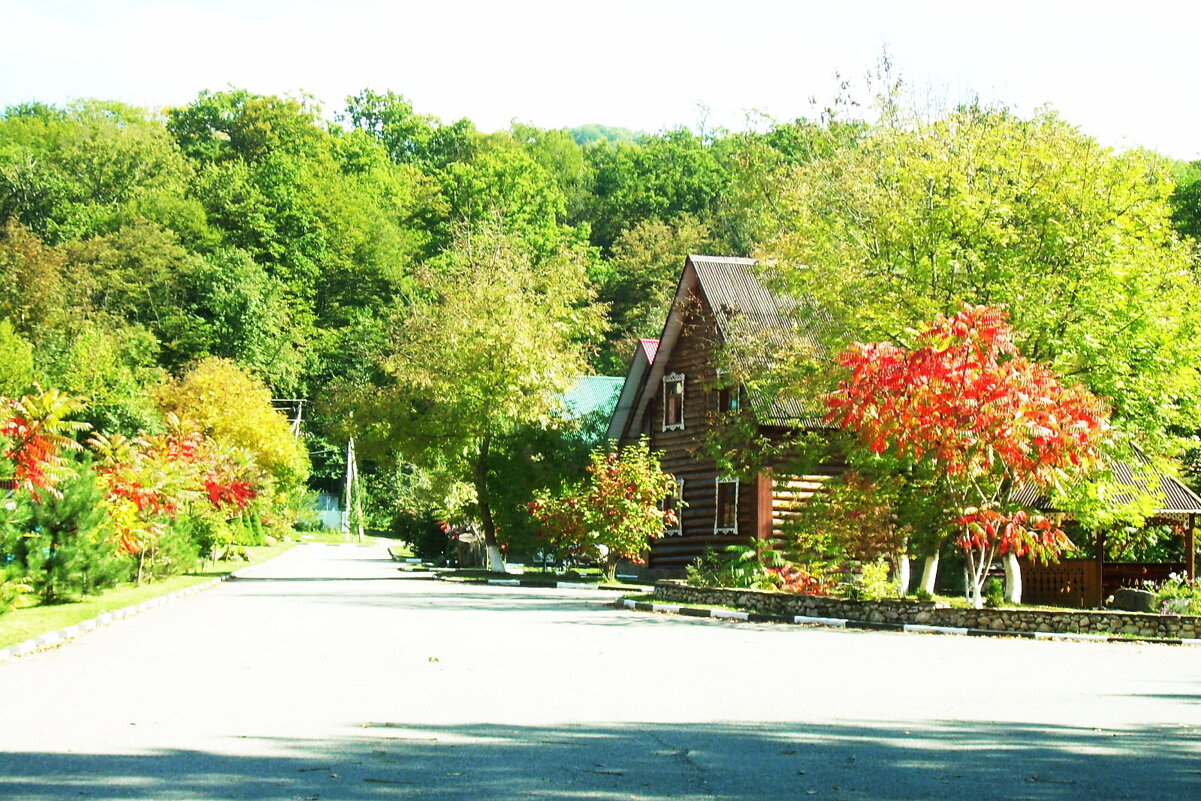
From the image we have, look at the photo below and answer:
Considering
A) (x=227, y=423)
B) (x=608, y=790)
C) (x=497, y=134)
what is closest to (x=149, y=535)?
(x=608, y=790)

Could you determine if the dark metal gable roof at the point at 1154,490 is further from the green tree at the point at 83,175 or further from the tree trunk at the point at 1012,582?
the green tree at the point at 83,175

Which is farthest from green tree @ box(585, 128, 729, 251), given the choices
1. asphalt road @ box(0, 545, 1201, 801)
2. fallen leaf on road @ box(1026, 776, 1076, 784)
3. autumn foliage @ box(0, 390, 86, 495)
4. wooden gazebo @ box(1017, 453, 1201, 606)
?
fallen leaf on road @ box(1026, 776, 1076, 784)

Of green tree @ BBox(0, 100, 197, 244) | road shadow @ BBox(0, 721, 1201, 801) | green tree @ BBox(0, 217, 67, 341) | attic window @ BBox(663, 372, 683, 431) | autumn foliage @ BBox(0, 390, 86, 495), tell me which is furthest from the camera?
green tree @ BBox(0, 100, 197, 244)

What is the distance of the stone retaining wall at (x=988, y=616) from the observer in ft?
71.9

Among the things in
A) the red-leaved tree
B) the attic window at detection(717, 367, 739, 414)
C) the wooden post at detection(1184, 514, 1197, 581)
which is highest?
the attic window at detection(717, 367, 739, 414)

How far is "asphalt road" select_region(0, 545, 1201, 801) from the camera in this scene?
7934 mm

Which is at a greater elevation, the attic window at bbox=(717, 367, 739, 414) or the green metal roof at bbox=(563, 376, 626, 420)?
the green metal roof at bbox=(563, 376, 626, 420)

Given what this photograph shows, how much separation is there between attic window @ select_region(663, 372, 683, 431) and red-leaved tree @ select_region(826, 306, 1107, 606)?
60.9ft

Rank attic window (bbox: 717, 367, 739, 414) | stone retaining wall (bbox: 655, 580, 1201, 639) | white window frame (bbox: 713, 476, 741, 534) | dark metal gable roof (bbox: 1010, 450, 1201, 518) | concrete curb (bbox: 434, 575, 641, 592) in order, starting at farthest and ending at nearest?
white window frame (bbox: 713, 476, 741, 534) → concrete curb (bbox: 434, 575, 641, 592) → attic window (bbox: 717, 367, 739, 414) → dark metal gable roof (bbox: 1010, 450, 1201, 518) → stone retaining wall (bbox: 655, 580, 1201, 639)

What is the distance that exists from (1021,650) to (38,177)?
75048 mm

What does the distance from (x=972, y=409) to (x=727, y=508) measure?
55.8 ft

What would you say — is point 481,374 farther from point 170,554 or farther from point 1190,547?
point 1190,547

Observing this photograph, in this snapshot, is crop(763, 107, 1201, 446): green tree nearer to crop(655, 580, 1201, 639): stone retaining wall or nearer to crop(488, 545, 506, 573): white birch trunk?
crop(655, 580, 1201, 639): stone retaining wall

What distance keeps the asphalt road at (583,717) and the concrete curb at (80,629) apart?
1.06 ft
